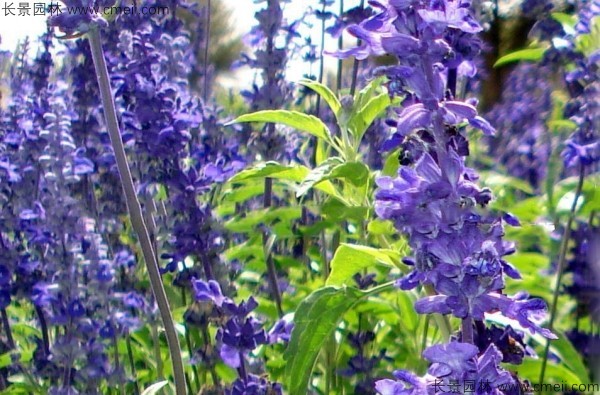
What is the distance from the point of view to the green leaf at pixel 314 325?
1.73 meters

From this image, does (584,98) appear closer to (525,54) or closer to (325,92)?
(525,54)

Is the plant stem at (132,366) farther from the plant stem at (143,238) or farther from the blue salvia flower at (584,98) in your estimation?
the blue salvia flower at (584,98)

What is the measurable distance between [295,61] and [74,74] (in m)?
0.83

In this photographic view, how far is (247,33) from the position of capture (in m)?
3.45

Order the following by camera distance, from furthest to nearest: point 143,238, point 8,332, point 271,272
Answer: point 8,332, point 271,272, point 143,238

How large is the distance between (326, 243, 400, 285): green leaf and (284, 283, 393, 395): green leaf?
2.8 inches

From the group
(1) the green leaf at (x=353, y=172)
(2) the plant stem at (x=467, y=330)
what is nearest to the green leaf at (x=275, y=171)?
(1) the green leaf at (x=353, y=172)

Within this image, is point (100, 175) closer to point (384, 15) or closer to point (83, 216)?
point (83, 216)

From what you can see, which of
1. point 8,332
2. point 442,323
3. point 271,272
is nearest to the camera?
point 442,323

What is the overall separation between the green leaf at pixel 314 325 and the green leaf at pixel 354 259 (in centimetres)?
7

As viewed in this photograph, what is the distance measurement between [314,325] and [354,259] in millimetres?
162

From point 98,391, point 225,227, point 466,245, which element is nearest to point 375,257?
point 466,245

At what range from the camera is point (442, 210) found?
1312mm

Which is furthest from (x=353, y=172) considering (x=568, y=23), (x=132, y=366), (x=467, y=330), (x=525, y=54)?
(x=132, y=366)
